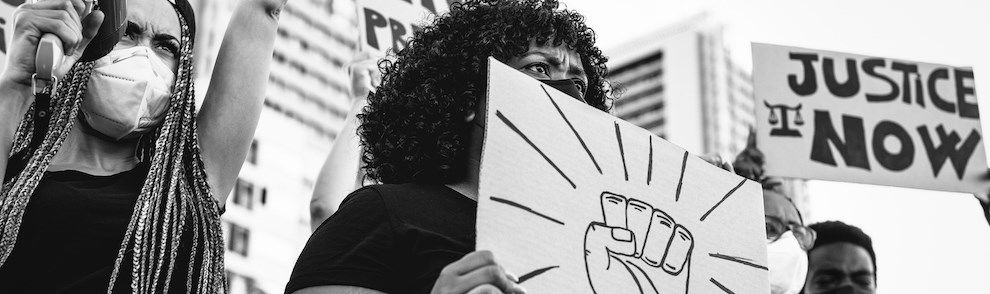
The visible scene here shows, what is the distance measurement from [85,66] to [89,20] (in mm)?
262

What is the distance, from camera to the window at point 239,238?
55.8 m

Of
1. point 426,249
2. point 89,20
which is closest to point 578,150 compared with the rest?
point 426,249

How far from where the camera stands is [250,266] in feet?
183

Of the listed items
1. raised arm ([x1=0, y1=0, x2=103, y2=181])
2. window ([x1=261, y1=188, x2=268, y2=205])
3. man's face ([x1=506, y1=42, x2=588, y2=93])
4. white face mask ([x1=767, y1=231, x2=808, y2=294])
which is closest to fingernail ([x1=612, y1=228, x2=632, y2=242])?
man's face ([x1=506, y1=42, x2=588, y2=93])

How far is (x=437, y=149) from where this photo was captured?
251 centimetres

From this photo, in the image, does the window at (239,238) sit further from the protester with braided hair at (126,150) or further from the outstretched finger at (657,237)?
the outstretched finger at (657,237)

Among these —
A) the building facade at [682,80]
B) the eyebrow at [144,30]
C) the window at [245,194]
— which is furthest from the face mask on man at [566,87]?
the building facade at [682,80]

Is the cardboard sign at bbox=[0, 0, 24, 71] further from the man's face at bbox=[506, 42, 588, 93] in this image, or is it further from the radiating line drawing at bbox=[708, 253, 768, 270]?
the radiating line drawing at bbox=[708, 253, 768, 270]

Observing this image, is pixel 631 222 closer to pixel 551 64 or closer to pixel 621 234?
pixel 621 234

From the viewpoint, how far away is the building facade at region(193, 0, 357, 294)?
56.2m

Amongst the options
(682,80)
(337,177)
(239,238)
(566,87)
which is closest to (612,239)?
(566,87)

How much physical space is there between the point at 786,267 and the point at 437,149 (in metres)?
2.04

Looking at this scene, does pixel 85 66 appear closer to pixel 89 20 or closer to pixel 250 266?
pixel 89 20

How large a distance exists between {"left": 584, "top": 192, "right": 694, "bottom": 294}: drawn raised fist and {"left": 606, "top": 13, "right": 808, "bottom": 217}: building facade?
9638cm
